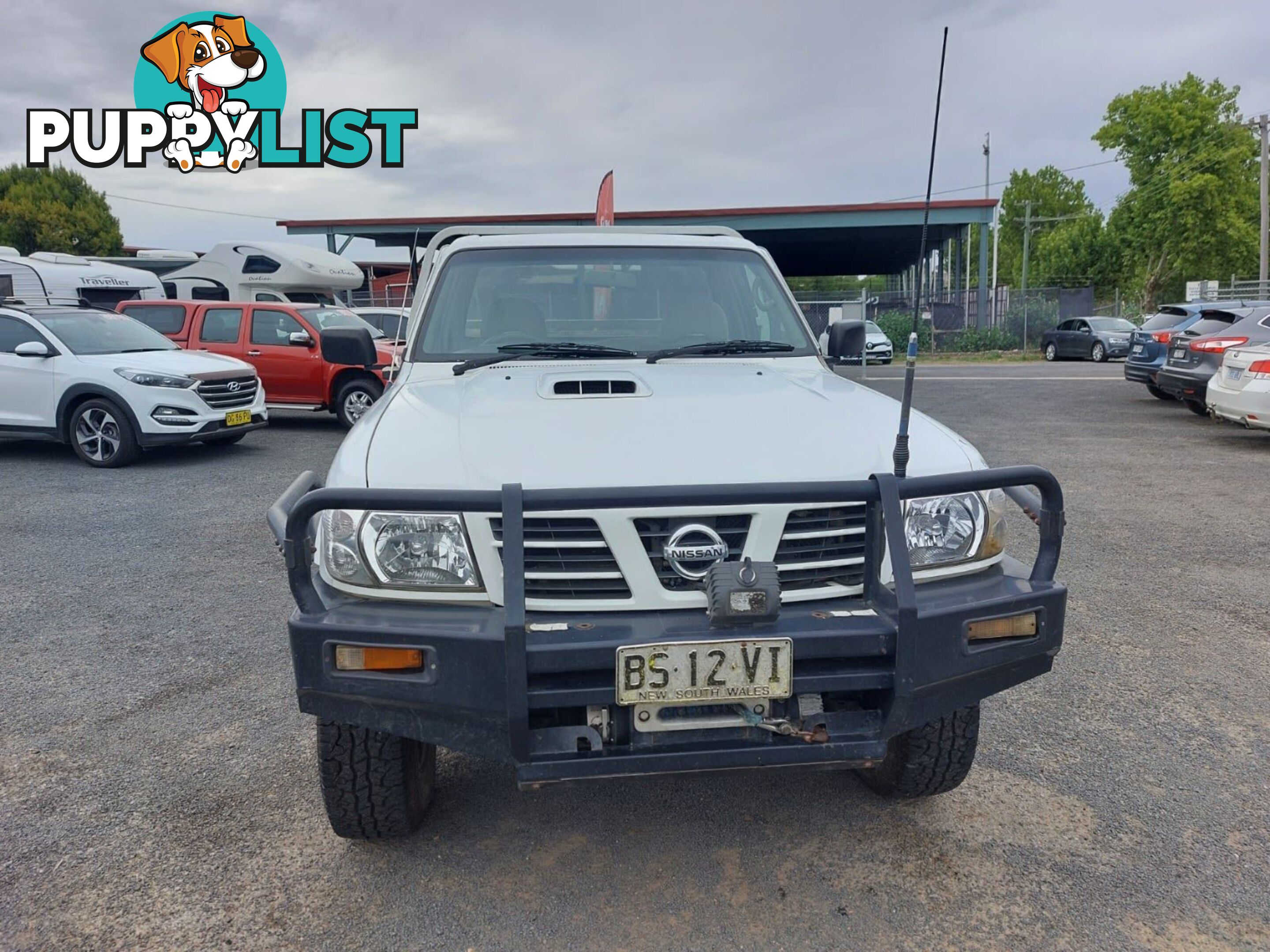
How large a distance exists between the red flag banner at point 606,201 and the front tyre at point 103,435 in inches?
203

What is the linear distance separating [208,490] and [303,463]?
1.52m

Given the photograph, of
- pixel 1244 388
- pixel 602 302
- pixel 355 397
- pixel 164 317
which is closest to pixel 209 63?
pixel 164 317

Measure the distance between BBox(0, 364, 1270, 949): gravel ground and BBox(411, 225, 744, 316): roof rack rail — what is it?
6.50 feet

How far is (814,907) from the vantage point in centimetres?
255

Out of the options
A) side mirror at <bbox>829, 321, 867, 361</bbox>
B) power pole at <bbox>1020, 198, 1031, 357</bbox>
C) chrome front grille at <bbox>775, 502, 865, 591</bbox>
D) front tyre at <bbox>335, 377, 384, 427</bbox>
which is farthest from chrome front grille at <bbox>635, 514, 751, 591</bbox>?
power pole at <bbox>1020, 198, 1031, 357</bbox>

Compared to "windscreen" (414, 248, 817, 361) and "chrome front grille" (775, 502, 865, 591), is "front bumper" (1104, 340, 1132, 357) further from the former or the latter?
"chrome front grille" (775, 502, 865, 591)

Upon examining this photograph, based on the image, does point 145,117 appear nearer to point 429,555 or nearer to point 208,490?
point 208,490

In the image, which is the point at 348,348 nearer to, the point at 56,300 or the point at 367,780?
the point at 367,780

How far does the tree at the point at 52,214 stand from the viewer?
4169cm

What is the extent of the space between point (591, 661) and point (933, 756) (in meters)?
1.23

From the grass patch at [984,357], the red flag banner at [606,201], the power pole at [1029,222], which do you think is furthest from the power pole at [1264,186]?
the red flag banner at [606,201]

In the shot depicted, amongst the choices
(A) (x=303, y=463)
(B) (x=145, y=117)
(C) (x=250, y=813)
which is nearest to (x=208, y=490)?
(A) (x=303, y=463)

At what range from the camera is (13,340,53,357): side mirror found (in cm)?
945

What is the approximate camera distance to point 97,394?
9516 mm
